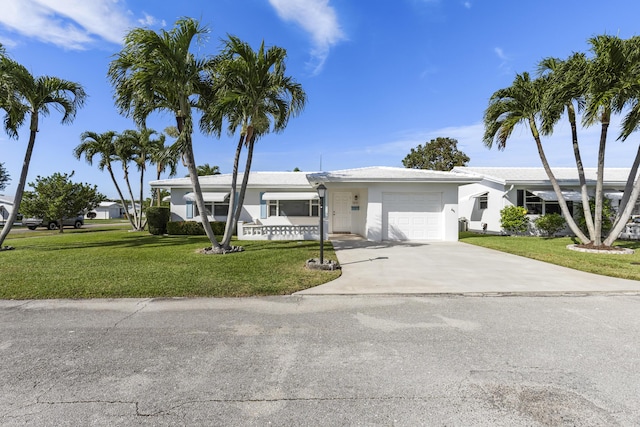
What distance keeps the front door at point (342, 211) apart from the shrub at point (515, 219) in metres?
8.36

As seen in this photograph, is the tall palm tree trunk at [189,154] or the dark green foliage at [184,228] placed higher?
the tall palm tree trunk at [189,154]

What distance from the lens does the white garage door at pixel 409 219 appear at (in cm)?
1399

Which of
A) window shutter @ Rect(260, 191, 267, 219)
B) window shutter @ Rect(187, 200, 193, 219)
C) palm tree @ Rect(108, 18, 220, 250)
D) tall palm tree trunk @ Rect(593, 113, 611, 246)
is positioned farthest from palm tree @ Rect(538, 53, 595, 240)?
window shutter @ Rect(187, 200, 193, 219)

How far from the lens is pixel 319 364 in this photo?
3.01 meters

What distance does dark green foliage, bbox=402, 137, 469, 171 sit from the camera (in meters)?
38.7

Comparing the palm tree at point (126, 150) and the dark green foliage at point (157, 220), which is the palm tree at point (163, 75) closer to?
the dark green foliage at point (157, 220)

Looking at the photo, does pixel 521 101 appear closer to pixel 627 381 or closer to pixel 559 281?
pixel 559 281

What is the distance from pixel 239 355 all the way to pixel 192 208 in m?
14.4

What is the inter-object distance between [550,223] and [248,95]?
16.1 m

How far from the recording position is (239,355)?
3.19 m

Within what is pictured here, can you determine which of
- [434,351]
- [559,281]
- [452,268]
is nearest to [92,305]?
[434,351]

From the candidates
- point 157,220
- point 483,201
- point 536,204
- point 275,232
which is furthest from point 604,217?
point 157,220

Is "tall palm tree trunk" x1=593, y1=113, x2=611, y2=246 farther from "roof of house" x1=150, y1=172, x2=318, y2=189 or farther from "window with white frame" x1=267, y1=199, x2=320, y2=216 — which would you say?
"roof of house" x1=150, y1=172, x2=318, y2=189

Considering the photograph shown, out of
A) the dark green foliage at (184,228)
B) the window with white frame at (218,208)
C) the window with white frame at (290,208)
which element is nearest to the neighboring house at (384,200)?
the window with white frame at (290,208)
